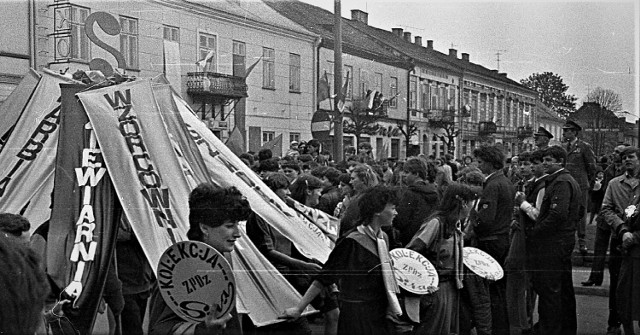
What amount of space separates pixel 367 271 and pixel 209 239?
1.15m

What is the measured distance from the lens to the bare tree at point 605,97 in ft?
13.6

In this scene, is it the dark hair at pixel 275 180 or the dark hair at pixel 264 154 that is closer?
the dark hair at pixel 264 154

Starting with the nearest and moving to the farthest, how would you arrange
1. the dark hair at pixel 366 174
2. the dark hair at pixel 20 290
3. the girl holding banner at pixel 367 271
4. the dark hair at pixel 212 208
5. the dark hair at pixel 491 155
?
the dark hair at pixel 20 290 → the dark hair at pixel 212 208 → the girl holding banner at pixel 367 271 → the dark hair at pixel 366 174 → the dark hair at pixel 491 155

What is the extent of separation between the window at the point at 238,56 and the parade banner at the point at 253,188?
1.28 feet

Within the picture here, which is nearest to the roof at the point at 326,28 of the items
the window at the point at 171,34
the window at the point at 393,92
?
the window at the point at 393,92

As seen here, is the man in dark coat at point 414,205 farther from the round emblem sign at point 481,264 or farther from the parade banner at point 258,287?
the parade banner at point 258,287

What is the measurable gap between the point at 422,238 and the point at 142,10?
2.01 meters

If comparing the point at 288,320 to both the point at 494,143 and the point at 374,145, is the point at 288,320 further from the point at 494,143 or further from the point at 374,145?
the point at 494,143

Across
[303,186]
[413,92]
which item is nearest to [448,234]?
[413,92]

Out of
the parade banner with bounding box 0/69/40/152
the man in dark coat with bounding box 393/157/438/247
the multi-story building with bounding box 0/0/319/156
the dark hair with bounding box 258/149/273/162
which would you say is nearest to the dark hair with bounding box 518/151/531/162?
the man in dark coat with bounding box 393/157/438/247

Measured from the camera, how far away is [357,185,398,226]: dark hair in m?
3.62

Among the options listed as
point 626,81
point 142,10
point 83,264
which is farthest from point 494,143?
point 83,264

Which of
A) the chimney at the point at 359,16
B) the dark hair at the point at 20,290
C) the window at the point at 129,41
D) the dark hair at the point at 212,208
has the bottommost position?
the dark hair at the point at 20,290

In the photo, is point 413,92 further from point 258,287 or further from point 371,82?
point 258,287
